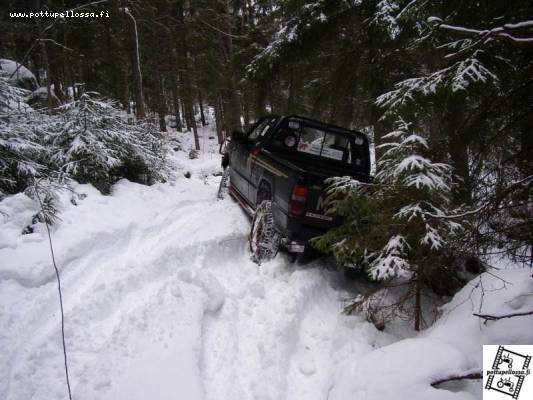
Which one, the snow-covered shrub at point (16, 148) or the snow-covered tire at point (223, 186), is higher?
the snow-covered shrub at point (16, 148)

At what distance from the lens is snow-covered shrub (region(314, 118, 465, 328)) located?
2.93 m

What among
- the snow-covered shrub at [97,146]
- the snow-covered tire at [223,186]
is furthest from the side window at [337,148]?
the snow-covered shrub at [97,146]

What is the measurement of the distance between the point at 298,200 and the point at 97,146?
15.7ft

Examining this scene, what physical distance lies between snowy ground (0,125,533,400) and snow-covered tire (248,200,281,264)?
0.68 feet

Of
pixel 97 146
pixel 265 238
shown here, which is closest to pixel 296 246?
pixel 265 238

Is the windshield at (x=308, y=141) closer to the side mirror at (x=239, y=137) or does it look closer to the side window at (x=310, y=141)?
the side window at (x=310, y=141)

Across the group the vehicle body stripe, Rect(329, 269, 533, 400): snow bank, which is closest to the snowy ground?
Rect(329, 269, 533, 400): snow bank

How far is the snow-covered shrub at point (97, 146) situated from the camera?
21.8ft

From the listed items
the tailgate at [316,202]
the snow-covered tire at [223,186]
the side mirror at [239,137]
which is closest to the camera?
the tailgate at [316,202]

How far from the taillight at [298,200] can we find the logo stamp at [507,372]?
7.89 ft

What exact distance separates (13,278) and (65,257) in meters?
0.63

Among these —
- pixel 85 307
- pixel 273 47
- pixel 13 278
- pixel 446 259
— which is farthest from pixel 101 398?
pixel 273 47

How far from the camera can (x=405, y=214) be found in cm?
295

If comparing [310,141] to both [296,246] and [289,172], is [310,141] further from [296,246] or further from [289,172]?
[296,246]
